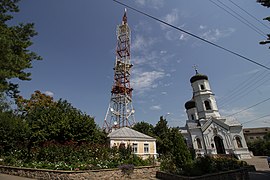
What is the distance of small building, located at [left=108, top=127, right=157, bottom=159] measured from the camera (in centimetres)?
2264

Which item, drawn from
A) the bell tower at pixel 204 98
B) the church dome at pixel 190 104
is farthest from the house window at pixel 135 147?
the church dome at pixel 190 104

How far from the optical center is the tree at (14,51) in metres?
9.66

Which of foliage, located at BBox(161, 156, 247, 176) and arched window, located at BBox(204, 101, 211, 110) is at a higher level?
arched window, located at BBox(204, 101, 211, 110)

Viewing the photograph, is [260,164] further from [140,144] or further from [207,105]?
[207,105]

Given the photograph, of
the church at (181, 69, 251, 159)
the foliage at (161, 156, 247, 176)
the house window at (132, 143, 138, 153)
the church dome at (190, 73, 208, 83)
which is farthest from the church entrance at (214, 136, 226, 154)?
the foliage at (161, 156, 247, 176)

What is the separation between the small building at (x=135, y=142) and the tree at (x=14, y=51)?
13.4 m

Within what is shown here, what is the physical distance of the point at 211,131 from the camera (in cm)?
3353

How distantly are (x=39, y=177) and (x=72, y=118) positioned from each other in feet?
26.1

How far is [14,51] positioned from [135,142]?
18.1m

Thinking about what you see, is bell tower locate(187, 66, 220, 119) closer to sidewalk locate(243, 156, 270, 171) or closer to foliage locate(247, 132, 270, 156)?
sidewalk locate(243, 156, 270, 171)

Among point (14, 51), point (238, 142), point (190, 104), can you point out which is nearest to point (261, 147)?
point (238, 142)

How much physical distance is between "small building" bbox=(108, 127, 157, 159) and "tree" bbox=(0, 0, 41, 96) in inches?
527

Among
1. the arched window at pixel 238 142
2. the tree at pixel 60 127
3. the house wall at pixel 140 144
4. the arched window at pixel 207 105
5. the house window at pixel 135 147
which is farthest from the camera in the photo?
the arched window at pixel 207 105

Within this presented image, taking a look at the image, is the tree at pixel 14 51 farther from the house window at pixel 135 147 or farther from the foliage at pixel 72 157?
the house window at pixel 135 147
